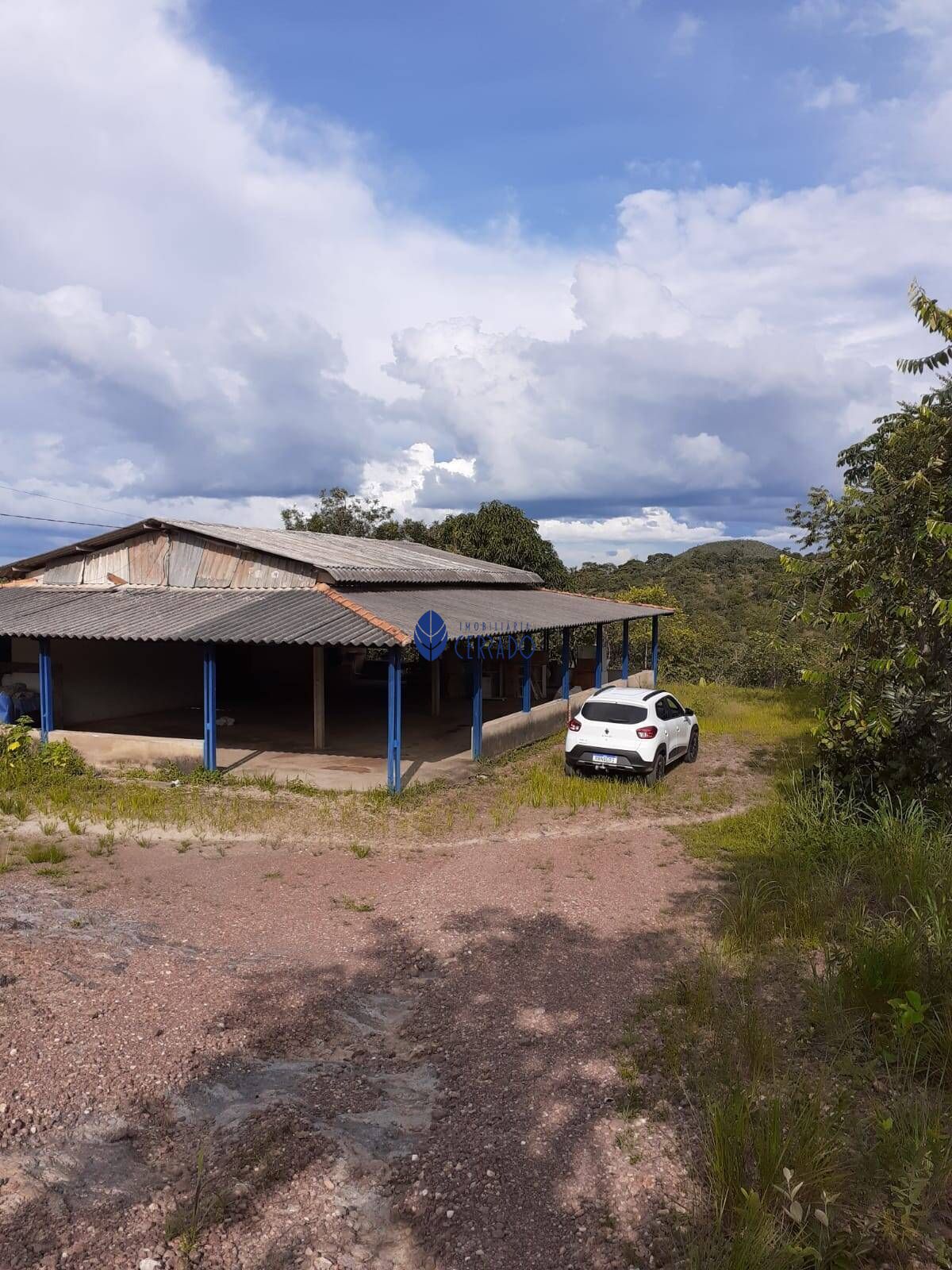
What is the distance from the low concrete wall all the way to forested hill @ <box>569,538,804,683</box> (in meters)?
5.20

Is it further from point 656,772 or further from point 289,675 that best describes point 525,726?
point 289,675

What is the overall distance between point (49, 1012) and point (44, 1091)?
36.2 inches

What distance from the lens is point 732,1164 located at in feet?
12.7

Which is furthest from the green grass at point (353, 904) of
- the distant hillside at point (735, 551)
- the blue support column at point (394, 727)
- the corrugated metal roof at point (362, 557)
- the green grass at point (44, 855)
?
the distant hillside at point (735, 551)

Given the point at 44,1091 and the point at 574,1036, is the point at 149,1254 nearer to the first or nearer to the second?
the point at 44,1091

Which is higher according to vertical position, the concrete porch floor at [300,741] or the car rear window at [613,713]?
the car rear window at [613,713]

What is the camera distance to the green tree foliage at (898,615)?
8.76 metres

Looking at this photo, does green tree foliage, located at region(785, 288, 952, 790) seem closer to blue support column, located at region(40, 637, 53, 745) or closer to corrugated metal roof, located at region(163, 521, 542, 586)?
corrugated metal roof, located at region(163, 521, 542, 586)

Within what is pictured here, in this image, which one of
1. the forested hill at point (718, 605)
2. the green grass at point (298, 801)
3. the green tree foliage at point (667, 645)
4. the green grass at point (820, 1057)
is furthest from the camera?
the green tree foliage at point (667, 645)

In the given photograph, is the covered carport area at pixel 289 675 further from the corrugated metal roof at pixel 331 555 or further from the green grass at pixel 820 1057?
the green grass at pixel 820 1057

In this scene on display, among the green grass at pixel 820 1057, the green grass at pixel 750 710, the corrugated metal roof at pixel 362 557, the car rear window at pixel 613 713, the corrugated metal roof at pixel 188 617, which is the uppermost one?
the corrugated metal roof at pixel 362 557

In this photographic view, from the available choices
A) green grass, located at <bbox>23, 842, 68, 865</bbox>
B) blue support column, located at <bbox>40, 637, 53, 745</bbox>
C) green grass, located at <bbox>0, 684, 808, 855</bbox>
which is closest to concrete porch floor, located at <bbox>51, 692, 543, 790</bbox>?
blue support column, located at <bbox>40, 637, 53, 745</bbox>

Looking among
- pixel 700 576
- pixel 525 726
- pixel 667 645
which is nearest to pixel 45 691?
pixel 525 726

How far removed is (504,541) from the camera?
39.0 metres
